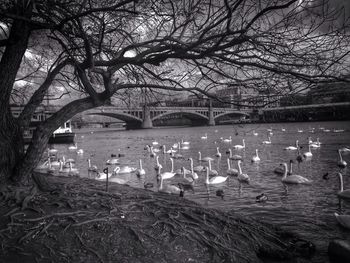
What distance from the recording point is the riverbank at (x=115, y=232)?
194 inches

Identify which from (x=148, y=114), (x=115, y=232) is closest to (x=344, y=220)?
(x=115, y=232)

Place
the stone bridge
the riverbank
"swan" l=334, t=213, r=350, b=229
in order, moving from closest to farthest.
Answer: the riverbank, "swan" l=334, t=213, r=350, b=229, the stone bridge

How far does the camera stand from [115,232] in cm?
539

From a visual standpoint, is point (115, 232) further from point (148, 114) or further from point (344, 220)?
point (148, 114)

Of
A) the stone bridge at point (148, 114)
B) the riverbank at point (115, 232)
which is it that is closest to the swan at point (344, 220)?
the riverbank at point (115, 232)

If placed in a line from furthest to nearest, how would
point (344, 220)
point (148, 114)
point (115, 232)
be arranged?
point (148, 114) < point (344, 220) < point (115, 232)

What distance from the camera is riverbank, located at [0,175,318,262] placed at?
4930mm

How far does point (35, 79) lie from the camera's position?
880 centimetres

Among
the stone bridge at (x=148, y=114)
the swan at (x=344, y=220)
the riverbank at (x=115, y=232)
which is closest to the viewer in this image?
the riverbank at (x=115, y=232)

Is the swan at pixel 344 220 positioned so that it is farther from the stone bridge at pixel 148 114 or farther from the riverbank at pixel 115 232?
the stone bridge at pixel 148 114

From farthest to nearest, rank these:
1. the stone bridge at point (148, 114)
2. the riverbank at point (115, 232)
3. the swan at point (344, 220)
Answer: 1. the stone bridge at point (148, 114)
2. the swan at point (344, 220)
3. the riverbank at point (115, 232)

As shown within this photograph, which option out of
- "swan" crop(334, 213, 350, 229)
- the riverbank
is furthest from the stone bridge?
the riverbank

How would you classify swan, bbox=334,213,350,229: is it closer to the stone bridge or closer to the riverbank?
the riverbank

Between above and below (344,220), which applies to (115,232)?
above
